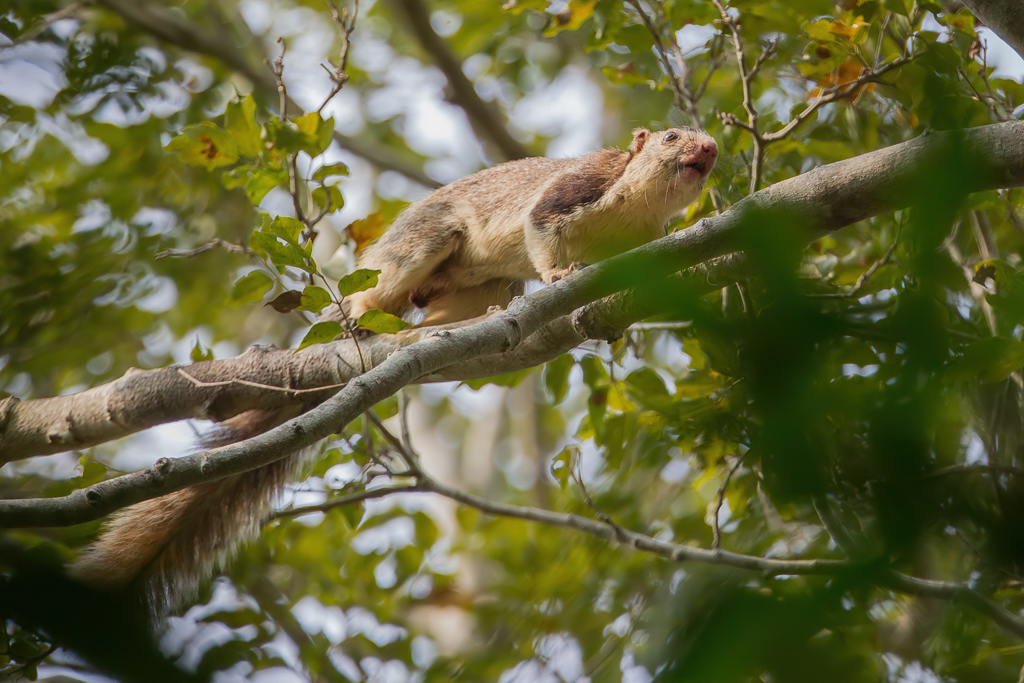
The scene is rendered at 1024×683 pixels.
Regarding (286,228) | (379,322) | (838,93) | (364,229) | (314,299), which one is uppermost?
(286,228)

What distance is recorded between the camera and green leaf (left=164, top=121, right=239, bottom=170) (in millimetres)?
3443

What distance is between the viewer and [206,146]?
11.5ft

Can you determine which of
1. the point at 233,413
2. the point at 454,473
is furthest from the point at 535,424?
the point at 233,413

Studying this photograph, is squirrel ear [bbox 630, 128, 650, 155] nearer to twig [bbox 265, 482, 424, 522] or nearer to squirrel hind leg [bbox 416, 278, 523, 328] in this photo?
squirrel hind leg [bbox 416, 278, 523, 328]

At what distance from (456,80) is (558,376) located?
8.94 feet

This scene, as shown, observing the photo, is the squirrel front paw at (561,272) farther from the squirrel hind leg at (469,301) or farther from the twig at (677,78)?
the twig at (677,78)

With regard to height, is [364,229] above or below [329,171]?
below

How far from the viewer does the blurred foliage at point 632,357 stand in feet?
2.03

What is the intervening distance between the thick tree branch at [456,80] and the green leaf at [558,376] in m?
2.58

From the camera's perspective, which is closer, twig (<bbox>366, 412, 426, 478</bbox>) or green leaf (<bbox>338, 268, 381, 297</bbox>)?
green leaf (<bbox>338, 268, 381, 297</bbox>)

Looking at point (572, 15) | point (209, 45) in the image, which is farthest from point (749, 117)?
point (209, 45)

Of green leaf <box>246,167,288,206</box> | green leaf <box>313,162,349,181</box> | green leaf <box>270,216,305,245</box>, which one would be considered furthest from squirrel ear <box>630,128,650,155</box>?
green leaf <box>270,216,305,245</box>

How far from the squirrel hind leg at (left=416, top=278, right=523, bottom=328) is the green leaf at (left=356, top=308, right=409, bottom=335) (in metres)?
1.57

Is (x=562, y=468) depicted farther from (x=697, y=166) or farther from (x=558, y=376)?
(x=697, y=166)
